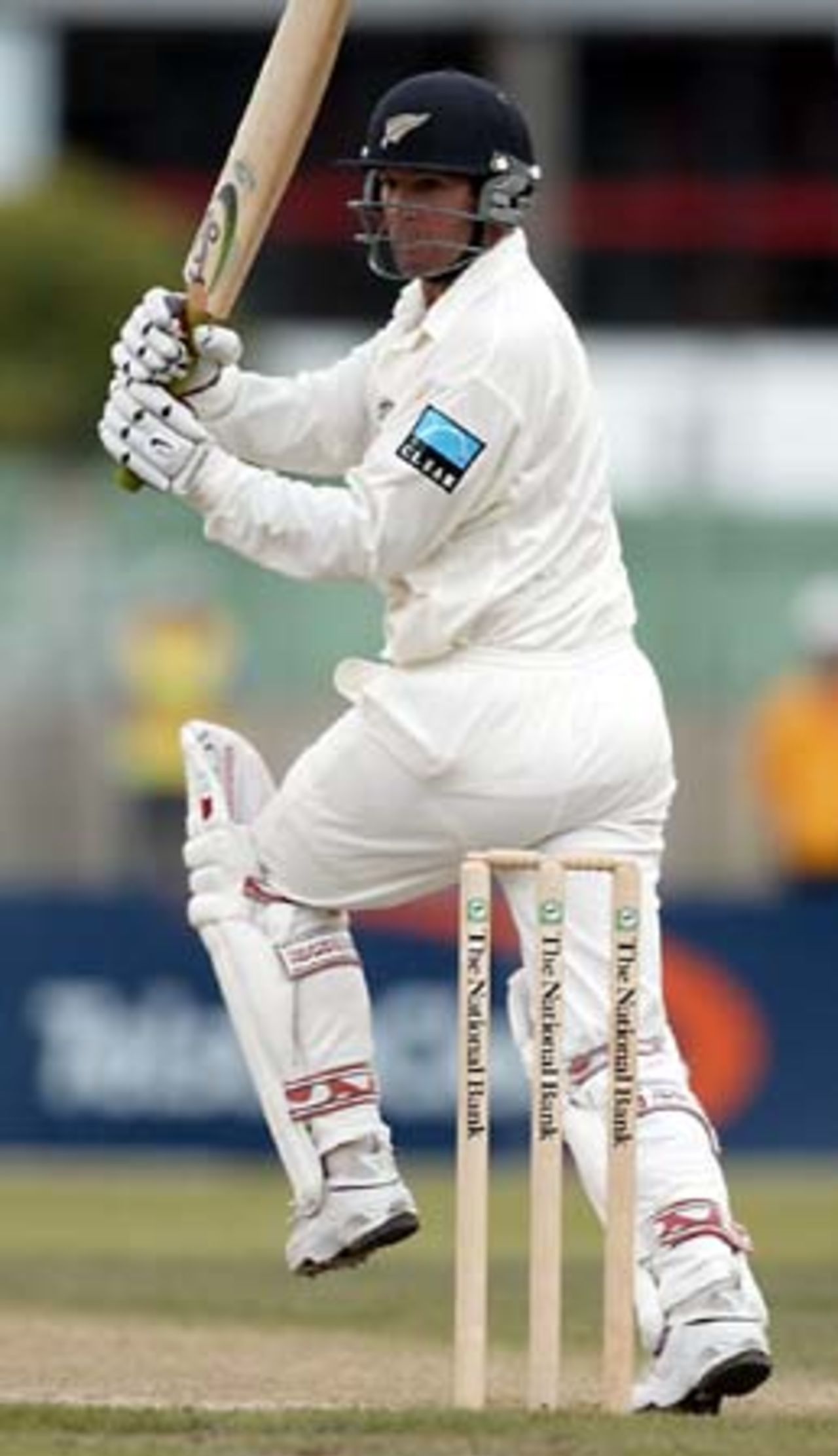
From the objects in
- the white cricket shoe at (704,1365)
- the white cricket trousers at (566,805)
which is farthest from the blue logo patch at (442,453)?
the white cricket shoe at (704,1365)

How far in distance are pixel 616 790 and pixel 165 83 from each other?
24.6m

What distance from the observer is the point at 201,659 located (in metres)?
16.7

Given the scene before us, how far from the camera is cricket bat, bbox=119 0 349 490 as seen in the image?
7438 mm

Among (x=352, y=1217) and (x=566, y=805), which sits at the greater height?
(x=566, y=805)

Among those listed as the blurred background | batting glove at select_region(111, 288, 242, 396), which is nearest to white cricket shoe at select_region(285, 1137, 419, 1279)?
batting glove at select_region(111, 288, 242, 396)

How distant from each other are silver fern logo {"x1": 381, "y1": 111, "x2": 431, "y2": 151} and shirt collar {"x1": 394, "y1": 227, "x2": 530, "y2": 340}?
22cm

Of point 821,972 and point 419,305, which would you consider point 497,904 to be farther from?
point 419,305

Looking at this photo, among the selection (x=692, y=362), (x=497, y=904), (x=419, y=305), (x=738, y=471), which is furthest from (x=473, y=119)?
(x=692, y=362)

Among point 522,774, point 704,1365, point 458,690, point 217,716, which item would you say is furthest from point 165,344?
point 217,716

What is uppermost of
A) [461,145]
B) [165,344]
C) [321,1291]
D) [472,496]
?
[461,145]

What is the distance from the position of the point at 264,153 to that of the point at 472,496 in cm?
77

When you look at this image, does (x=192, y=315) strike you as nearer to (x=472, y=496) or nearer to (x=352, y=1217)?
(x=472, y=496)

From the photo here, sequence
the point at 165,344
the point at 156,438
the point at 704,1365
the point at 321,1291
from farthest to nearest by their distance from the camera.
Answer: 1. the point at 321,1291
2. the point at 165,344
3. the point at 156,438
4. the point at 704,1365

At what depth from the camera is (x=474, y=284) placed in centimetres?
722
